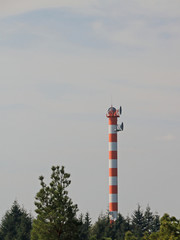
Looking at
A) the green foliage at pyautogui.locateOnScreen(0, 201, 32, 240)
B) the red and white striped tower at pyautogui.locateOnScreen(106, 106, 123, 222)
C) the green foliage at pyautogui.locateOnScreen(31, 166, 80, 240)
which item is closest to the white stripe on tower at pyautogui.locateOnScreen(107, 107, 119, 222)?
the red and white striped tower at pyautogui.locateOnScreen(106, 106, 123, 222)

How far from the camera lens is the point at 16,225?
250 feet

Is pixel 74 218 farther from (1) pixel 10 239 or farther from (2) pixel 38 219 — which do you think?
(1) pixel 10 239

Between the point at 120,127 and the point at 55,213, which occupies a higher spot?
the point at 120,127

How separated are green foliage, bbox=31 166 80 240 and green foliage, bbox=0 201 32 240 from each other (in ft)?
78.7

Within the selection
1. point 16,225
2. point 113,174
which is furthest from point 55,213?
point 113,174

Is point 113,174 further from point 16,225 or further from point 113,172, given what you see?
point 16,225

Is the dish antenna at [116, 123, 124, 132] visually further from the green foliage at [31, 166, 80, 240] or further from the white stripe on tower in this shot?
the green foliage at [31, 166, 80, 240]

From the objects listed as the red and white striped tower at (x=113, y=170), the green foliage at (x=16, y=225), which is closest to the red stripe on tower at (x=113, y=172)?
the red and white striped tower at (x=113, y=170)

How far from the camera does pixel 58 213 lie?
4541 centimetres

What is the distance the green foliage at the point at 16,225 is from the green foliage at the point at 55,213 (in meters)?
24.0

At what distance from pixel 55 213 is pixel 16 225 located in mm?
32506

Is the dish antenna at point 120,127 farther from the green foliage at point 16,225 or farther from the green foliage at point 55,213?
the green foliage at point 55,213

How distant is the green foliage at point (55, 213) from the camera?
149 ft

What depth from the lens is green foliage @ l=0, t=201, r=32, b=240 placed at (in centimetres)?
7038
